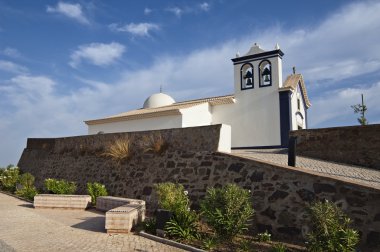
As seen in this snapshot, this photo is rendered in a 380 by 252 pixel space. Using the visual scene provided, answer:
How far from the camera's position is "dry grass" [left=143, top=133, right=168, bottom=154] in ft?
37.7

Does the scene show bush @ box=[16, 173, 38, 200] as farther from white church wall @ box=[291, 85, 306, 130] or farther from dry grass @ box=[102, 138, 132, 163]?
white church wall @ box=[291, 85, 306, 130]

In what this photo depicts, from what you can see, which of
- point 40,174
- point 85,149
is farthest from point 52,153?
point 85,149

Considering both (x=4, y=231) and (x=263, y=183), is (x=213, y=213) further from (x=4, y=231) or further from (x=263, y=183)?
(x=4, y=231)

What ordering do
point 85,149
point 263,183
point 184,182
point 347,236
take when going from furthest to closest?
1. point 85,149
2. point 184,182
3. point 263,183
4. point 347,236

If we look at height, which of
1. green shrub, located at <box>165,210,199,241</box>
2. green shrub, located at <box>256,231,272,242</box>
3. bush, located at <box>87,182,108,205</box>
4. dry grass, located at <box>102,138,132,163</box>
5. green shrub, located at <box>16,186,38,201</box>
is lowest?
green shrub, located at <box>256,231,272,242</box>

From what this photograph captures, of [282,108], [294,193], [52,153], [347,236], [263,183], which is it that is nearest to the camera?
[347,236]

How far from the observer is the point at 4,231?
8.00m

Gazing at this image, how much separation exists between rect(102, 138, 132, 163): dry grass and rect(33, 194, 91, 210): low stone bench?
6.13 feet

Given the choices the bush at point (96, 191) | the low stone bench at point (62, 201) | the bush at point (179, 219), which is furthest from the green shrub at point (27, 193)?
the bush at point (179, 219)

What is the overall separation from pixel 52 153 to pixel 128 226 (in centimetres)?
1047

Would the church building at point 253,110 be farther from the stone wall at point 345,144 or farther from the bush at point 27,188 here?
the bush at point 27,188

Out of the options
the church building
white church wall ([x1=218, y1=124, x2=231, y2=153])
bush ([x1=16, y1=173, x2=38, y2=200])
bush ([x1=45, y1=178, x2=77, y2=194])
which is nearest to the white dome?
the church building

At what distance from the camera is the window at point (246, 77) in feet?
70.2

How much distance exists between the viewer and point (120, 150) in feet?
41.1
